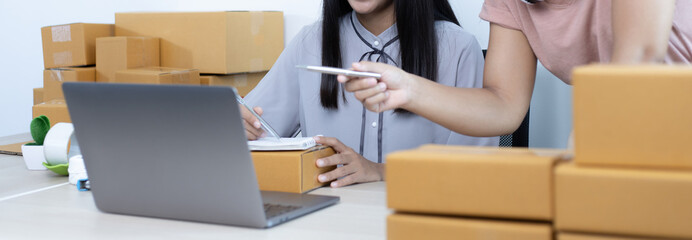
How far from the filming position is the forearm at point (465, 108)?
125 cm

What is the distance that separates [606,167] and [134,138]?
65 centimetres

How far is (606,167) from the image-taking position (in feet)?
2.02

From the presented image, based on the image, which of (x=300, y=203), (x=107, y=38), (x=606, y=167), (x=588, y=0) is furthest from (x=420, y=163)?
(x=107, y=38)

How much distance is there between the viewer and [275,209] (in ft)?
3.46

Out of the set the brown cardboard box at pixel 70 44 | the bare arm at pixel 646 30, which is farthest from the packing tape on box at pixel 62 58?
the bare arm at pixel 646 30

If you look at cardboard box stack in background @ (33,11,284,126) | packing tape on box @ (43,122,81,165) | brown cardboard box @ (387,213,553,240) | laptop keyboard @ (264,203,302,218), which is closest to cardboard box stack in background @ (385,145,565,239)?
brown cardboard box @ (387,213,553,240)

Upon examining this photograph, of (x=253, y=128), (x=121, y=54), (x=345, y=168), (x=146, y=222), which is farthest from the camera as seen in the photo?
(x=121, y=54)

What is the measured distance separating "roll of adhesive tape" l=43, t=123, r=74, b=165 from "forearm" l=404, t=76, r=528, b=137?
0.70m

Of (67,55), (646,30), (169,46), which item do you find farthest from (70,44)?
(646,30)

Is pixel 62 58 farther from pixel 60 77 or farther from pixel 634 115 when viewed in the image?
pixel 634 115

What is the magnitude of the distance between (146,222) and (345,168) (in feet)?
1.31

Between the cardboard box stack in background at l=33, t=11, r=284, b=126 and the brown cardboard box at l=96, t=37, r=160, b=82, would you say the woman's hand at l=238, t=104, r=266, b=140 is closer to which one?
the cardboard box stack in background at l=33, t=11, r=284, b=126

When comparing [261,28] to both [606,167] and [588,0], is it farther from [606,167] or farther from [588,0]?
[606,167]

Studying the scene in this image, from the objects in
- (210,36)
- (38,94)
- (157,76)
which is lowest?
(38,94)
